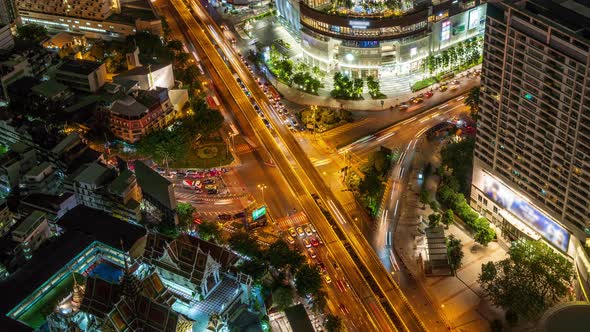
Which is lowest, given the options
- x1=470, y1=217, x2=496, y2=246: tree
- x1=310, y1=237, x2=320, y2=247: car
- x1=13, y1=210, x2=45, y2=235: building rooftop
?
x1=310, y1=237, x2=320, y2=247: car

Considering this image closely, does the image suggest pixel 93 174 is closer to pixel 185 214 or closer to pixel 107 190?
pixel 107 190

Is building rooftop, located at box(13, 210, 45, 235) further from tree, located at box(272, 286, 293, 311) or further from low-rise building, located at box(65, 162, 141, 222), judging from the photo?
tree, located at box(272, 286, 293, 311)

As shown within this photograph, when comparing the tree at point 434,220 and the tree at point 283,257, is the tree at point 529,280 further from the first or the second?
the tree at point 283,257

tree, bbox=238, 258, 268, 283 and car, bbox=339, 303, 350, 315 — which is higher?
tree, bbox=238, 258, 268, 283

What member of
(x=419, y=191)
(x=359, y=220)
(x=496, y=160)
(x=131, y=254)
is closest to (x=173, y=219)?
(x=131, y=254)

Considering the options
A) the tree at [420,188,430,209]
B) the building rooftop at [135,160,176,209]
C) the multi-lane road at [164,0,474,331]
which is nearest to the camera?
the multi-lane road at [164,0,474,331]

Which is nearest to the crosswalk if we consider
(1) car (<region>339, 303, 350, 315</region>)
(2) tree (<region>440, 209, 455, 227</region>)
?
(1) car (<region>339, 303, 350, 315</region>)

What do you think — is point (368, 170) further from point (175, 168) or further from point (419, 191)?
point (175, 168)
